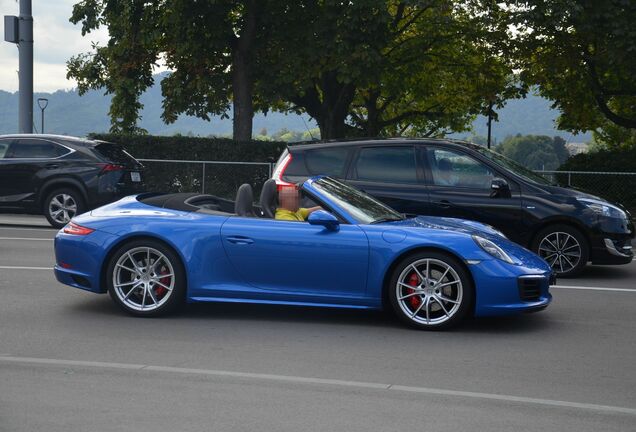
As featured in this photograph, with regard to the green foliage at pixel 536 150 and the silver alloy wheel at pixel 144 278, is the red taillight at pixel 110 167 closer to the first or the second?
the silver alloy wheel at pixel 144 278

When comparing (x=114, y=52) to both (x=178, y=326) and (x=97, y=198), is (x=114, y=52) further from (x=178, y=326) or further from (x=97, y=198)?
(x=178, y=326)

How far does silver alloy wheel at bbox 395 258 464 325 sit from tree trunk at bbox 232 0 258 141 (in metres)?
19.9

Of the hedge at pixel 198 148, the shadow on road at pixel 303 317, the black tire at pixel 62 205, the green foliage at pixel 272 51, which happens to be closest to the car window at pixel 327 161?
the shadow on road at pixel 303 317

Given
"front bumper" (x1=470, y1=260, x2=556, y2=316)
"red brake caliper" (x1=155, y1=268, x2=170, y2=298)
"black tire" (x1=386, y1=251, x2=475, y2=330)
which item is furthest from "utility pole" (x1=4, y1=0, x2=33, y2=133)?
"front bumper" (x1=470, y1=260, x2=556, y2=316)

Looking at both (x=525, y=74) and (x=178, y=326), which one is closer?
(x=178, y=326)

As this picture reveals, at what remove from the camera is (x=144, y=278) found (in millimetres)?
8336

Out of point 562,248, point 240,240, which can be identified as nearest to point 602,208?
point 562,248

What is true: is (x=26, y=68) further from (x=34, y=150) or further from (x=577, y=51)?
(x=577, y=51)

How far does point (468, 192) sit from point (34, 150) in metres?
9.47

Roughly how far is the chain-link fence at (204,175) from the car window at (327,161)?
1141cm

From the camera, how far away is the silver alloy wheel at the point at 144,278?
8289 mm

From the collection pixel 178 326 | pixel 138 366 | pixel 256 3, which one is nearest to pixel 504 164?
pixel 178 326

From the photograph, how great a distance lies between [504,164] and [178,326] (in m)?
5.59

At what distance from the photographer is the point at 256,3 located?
2708 centimetres
